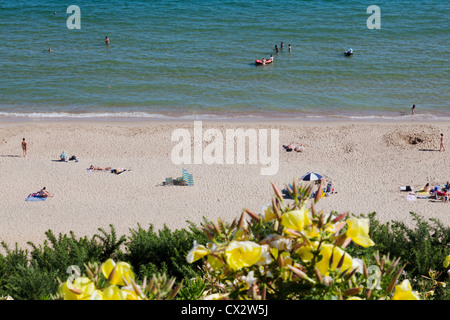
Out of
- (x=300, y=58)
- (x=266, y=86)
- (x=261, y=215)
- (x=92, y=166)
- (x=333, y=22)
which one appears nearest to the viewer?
(x=261, y=215)

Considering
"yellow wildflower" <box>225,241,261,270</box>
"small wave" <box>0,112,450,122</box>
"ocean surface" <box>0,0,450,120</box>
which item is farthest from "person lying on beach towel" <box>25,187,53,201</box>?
"yellow wildflower" <box>225,241,261,270</box>

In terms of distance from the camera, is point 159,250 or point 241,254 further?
point 159,250

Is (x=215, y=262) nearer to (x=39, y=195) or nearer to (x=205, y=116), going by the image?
(x=39, y=195)

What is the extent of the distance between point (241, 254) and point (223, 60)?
106 feet

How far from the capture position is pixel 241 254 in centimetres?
245

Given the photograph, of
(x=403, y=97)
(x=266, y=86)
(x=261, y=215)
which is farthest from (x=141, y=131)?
(x=261, y=215)

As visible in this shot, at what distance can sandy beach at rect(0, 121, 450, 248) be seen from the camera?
16.1 m

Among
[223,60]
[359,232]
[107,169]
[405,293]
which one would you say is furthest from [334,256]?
[223,60]

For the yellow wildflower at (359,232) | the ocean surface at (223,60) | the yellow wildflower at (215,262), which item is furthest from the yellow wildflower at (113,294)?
the ocean surface at (223,60)

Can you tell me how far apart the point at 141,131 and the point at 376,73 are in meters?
15.6

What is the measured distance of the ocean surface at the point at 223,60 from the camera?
27.5 m

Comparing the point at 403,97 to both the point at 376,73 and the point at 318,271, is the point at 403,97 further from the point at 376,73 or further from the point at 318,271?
the point at 318,271

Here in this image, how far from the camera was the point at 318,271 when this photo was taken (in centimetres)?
246

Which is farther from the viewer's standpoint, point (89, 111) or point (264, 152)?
point (89, 111)
